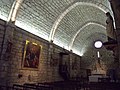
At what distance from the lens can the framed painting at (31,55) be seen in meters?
8.42

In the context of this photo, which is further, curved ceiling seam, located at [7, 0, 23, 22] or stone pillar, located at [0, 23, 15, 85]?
curved ceiling seam, located at [7, 0, 23, 22]

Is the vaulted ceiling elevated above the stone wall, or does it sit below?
above

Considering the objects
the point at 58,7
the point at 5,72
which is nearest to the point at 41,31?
the point at 58,7

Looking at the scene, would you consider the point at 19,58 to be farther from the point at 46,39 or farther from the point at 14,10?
the point at 46,39

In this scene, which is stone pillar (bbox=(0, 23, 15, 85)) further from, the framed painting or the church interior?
the framed painting

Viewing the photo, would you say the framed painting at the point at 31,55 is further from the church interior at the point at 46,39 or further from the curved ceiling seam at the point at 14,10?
the curved ceiling seam at the point at 14,10

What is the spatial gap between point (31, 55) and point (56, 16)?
14.9 ft

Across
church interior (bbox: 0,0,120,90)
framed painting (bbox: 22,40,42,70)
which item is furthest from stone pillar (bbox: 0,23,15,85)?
framed painting (bbox: 22,40,42,70)

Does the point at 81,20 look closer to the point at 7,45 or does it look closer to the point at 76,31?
the point at 76,31

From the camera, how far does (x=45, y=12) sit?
10.1 meters

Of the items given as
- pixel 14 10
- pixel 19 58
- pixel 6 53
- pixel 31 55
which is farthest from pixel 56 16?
pixel 6 53

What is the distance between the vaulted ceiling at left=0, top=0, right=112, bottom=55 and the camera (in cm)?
778

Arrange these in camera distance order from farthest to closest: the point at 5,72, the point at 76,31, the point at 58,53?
the point at 76,31
the point at 58,53
the point at 5,72

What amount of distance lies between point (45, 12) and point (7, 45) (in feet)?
14.6
